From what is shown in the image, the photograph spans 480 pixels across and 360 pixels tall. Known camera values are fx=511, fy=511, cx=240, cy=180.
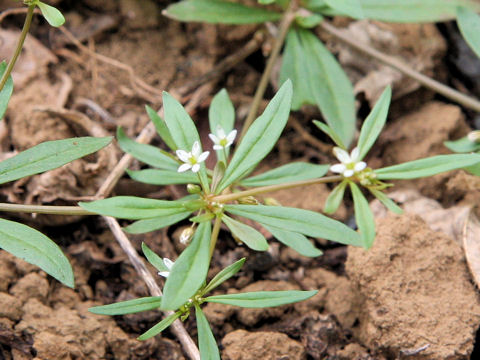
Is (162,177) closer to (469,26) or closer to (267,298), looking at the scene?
(267,298)

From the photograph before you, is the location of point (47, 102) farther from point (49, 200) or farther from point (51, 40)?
point (49, 200)

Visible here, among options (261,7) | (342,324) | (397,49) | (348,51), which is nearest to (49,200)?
(342,324)

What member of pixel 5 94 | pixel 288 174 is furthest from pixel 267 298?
pixel 5 94

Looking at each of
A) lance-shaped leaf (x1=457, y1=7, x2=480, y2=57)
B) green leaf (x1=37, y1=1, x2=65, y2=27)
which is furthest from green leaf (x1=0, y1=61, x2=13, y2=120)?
lance-shaped leaf (x1=457, y1=7, x2=480, y2=57)

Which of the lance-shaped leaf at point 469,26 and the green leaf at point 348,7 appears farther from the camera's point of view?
the lance-shaped leaf at point 469,26

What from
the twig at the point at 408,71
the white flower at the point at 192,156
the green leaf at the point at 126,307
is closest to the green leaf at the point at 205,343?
the green leaf at the point at 126,307

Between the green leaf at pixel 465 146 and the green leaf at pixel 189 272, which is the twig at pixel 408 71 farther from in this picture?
the green leaf at pixel 189 272
